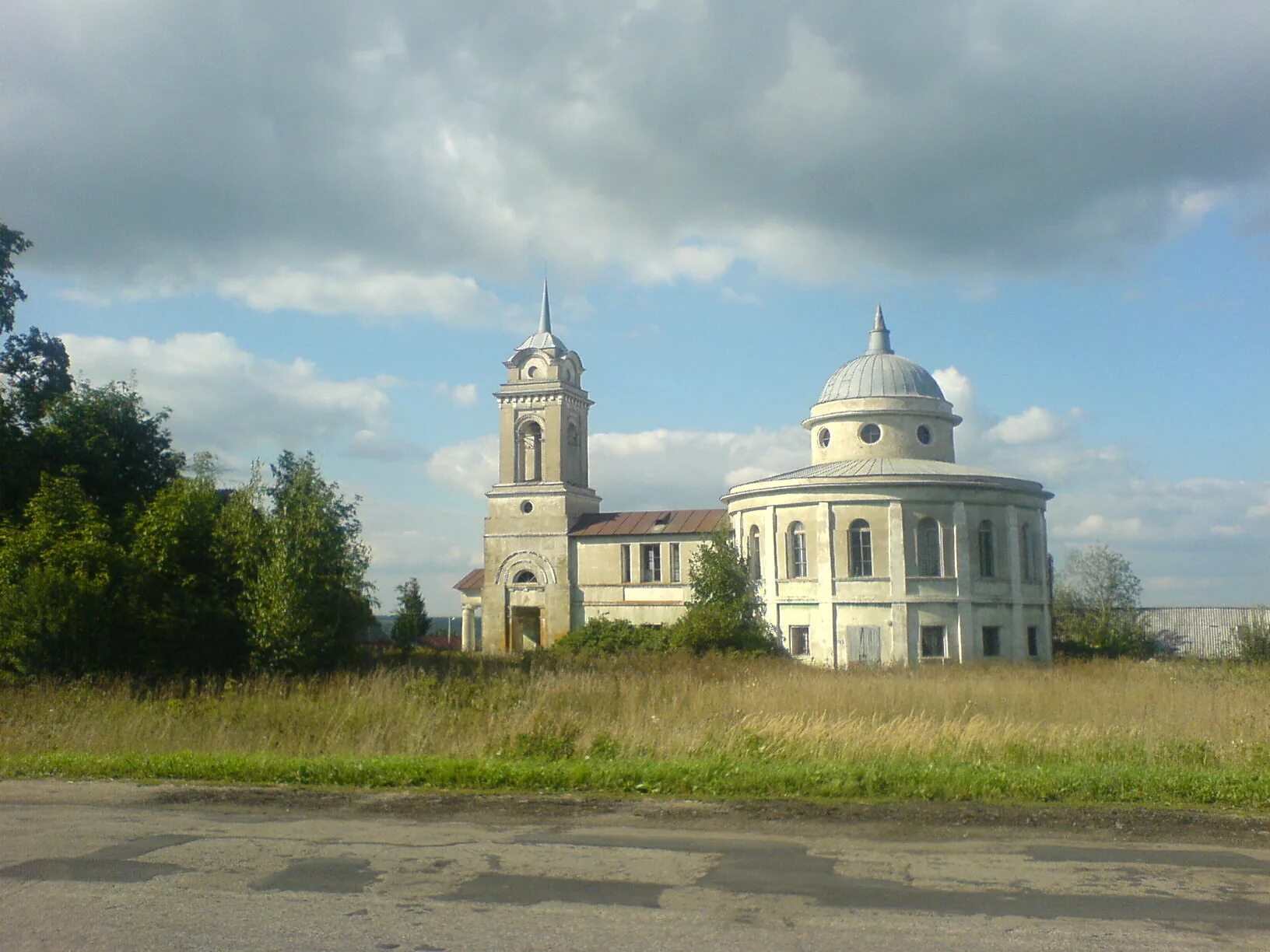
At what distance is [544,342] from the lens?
54.6 meters

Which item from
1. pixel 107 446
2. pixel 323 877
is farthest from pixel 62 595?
pixel 323 877

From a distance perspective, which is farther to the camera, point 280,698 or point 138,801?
point 280,698

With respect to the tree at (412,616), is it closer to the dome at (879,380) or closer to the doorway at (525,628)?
the doorway at (525,628)

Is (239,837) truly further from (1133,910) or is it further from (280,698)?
(280,698)

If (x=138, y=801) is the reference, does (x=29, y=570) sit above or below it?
above

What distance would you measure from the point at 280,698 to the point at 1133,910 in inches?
532

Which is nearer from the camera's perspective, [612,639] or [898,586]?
[898,586]

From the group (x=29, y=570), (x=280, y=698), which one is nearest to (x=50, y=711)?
(x=280, y=698)

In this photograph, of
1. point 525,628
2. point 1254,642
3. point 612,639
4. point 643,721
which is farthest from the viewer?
point 525,628

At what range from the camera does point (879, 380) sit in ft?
149

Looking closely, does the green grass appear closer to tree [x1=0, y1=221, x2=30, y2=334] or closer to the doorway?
tree [x1=0, y1=221, x2=30, y2=334]

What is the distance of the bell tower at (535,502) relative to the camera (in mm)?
51406

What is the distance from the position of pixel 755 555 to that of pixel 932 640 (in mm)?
7498

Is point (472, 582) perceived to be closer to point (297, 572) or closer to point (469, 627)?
point (469, 627)
